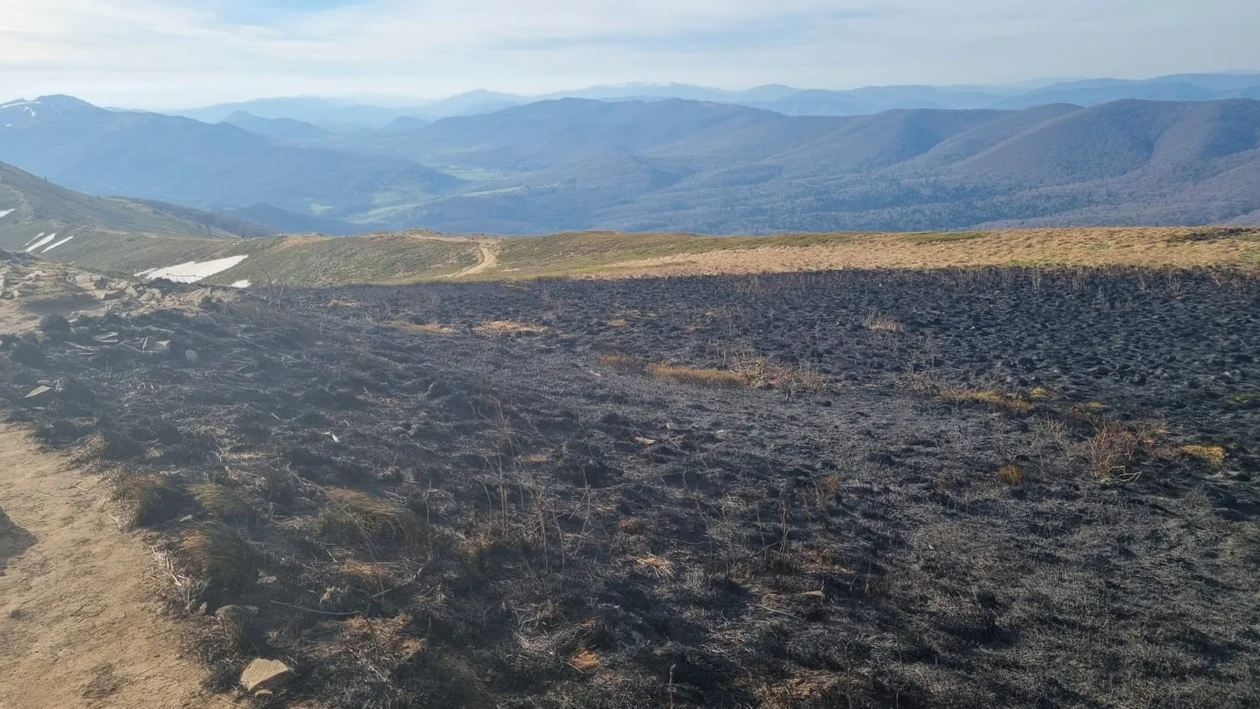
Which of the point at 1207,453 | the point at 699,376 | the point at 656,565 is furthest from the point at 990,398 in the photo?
the point at 656,565

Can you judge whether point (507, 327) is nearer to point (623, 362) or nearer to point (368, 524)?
point (623, 362)

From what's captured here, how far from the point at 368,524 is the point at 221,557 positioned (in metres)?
1.66

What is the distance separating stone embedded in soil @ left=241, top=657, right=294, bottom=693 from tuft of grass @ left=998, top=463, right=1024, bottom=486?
9.82 m

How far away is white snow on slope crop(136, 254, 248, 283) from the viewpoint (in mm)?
56844

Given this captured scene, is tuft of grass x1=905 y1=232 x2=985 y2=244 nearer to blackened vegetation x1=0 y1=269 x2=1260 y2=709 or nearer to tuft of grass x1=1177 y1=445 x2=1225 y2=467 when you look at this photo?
blackened vegetation x1=0 y1=269 x2=1260 y2=709

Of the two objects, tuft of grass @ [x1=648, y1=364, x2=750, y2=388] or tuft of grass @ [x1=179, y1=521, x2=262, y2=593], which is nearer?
tuft of grass @ [x1=179, y1=521, x2=262, y2=593]

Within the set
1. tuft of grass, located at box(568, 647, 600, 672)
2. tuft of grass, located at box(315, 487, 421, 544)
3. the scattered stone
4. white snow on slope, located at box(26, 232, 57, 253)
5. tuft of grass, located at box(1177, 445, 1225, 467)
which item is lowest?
tuft of grass, located at box(568, 647, 600, 672)

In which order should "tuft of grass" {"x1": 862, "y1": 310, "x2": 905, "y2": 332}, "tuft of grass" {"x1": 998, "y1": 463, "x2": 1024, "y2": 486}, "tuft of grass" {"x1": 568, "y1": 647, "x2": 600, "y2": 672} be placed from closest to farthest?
"tuft of grass" {"x1": 568, "y1": 647, "x2": 600, "y2": 672}, "tuft of grass" {"x1": 998, "y1": 463, "x2": 1024, "y2": 486}, "tuft of grass" {"x1": 862, "y1": 310, "x2": 905, "y2": 332}

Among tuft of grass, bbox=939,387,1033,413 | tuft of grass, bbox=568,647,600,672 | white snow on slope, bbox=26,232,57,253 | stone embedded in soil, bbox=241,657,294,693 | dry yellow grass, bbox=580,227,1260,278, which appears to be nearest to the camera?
stone embedded in soil, bbox=241,657,294,693

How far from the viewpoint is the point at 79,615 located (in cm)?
Answer: 680

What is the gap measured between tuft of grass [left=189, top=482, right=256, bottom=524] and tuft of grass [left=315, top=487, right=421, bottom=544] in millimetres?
768

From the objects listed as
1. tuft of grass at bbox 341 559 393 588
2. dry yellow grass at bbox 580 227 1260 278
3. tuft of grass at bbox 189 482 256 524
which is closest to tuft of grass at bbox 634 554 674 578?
tuft of grass at bbox 341 559 393 588

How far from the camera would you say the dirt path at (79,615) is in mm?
5801

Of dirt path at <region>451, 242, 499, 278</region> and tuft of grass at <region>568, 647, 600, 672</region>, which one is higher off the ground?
dirt path at <region>451, 242, 499, 278</region>
